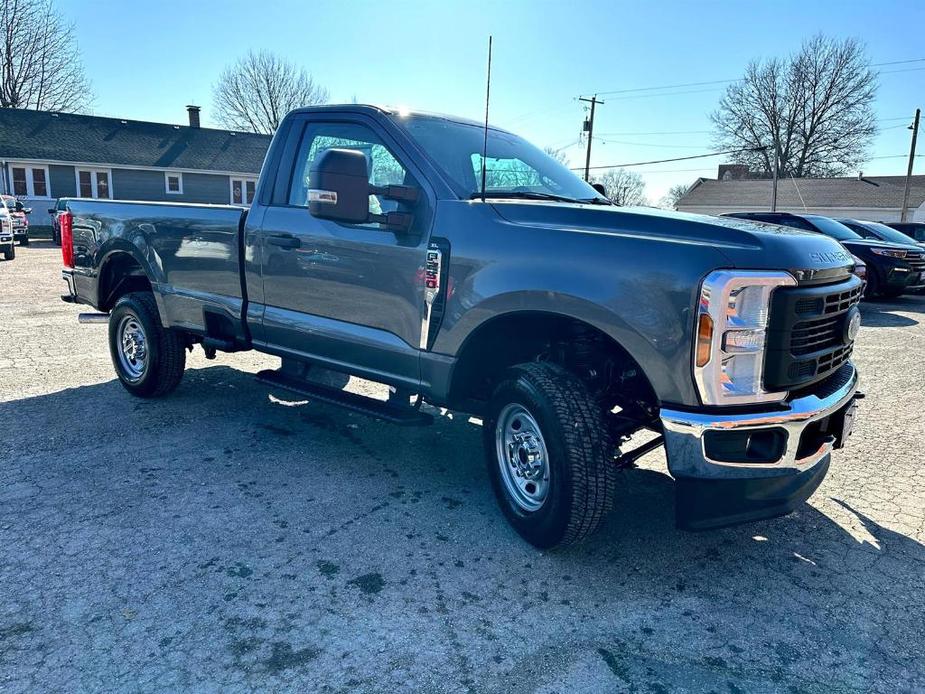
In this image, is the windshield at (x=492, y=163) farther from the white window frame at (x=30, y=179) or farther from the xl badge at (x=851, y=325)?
the white window frame at (x=30, y=179)

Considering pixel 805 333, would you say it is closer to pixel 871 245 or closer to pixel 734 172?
pixel 871 245

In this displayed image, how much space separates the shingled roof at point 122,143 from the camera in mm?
30359

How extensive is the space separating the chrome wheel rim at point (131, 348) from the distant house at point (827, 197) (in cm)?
4083

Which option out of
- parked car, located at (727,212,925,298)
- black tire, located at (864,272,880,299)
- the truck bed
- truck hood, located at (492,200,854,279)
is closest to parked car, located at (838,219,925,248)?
parked car, located at (727,212,925,298)

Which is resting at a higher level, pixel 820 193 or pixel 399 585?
pixel 820 193

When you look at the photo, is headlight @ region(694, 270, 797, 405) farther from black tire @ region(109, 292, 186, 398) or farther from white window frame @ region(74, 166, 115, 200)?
white window frame @ region(74, 166, 115, 200)

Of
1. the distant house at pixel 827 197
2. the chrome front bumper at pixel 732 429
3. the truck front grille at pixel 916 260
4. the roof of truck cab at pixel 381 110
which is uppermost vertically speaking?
the distant house at pixel 827 197

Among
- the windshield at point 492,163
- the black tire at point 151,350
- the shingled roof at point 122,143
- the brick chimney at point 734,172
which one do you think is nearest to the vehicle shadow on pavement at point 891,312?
the windshield at point 492,163

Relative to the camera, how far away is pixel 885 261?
13.3 metres

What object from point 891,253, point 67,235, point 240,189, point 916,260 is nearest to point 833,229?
point 891,253

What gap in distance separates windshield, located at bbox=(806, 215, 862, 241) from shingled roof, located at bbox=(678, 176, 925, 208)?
32.9 meters

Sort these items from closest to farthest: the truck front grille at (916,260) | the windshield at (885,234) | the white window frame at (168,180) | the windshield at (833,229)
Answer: the truck front grille at (916,260) < the windshield at (833,229) < the windshield at (885,234) < the white window frame at (168,180)

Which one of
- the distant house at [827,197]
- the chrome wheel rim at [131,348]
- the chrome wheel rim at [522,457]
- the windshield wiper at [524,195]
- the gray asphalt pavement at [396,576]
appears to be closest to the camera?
the gray asphalt pavement at [396,576]

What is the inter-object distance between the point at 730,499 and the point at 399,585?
1476mm
